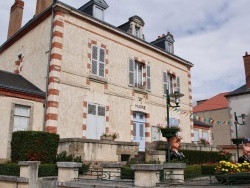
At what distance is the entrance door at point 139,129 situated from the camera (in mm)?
16469

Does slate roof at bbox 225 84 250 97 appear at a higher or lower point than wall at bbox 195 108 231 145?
higher

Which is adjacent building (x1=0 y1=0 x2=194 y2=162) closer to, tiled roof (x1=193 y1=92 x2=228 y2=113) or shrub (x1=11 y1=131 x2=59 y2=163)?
shrub (x1=11 y1=131 x2=59 y2=163)

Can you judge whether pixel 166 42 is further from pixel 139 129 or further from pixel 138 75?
pixel 139 129

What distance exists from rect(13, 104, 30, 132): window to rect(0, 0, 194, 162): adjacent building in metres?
0.26

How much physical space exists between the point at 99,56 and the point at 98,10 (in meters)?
3.10

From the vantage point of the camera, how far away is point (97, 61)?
591 inches

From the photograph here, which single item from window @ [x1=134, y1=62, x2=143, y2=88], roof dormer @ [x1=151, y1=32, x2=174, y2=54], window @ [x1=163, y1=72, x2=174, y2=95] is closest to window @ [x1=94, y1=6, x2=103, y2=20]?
window @ [x1=134, y1=62, x2=143, y2=88]

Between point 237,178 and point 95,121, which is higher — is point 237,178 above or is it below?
below

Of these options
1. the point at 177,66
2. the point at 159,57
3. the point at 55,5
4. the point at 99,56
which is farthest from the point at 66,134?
the point at 177,66

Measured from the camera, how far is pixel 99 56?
1520cm

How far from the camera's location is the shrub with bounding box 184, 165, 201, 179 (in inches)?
394

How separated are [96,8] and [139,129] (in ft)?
24.9

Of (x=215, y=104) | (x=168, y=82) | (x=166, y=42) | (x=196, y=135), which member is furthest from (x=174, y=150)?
(x=215, y=104)

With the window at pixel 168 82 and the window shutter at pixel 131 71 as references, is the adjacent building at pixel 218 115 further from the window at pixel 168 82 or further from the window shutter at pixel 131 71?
the window shutter at pixel 131 71
